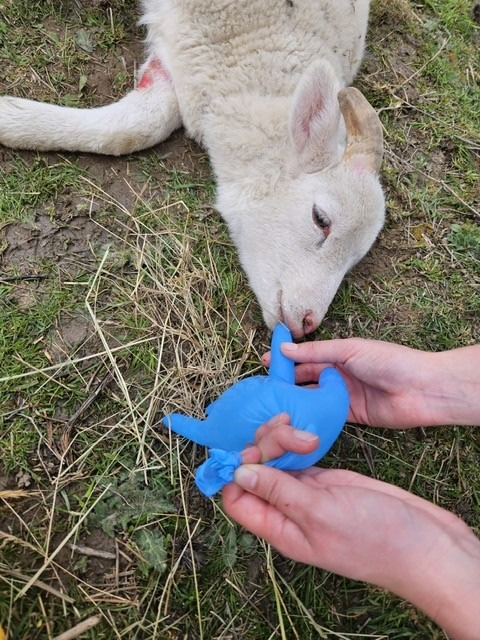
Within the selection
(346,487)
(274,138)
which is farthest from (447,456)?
(274,138)

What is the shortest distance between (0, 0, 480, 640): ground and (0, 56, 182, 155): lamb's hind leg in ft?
0.32

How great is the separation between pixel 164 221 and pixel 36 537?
71.0 inches

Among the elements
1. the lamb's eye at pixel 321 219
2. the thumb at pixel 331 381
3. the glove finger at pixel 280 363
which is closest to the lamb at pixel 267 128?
the lamb's eye at pixel 321 219

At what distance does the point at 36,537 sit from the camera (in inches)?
96.0

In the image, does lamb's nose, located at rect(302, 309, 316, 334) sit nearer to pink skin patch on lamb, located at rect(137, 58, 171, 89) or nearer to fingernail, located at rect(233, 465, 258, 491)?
fingernail, located at rect(233, 465, 258, 491)

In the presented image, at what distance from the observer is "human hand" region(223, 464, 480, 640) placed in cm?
188

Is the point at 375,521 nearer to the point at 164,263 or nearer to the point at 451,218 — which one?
the point at 164,263

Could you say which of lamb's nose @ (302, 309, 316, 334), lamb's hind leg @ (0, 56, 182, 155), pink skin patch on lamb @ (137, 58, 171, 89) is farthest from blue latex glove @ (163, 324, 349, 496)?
pink skin patch on lamb @ (137, 58, 171, 89)

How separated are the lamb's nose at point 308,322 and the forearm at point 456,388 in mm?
626

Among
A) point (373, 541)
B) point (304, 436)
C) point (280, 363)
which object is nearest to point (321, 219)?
point (280, 363)

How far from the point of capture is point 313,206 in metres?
3.02

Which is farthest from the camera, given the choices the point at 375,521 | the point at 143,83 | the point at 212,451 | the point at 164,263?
the point at 143,83

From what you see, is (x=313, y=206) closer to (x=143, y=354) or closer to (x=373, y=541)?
(x=143, y=354)

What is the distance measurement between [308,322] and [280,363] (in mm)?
381
